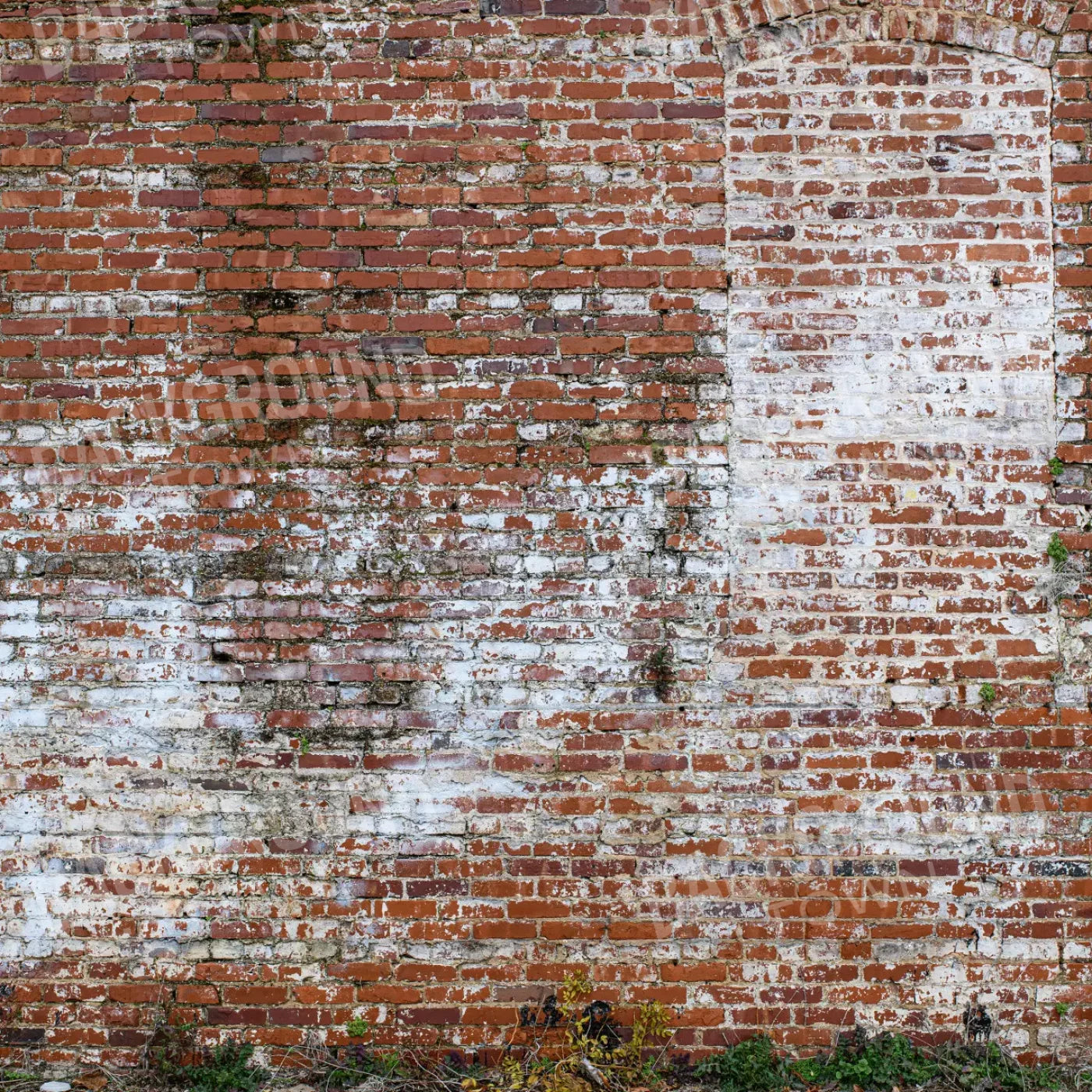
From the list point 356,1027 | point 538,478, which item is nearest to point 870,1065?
point 356,1027

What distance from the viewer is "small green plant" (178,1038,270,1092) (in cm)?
294

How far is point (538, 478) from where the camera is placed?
10.2 ft

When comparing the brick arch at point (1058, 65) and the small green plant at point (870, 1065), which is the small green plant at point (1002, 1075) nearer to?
the small green plant at point (870, 1065)

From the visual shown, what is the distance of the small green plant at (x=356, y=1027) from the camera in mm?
2986

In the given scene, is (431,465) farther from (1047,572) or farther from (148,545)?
(1047,572)

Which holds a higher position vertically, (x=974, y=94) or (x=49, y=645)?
(x=974, y=94)

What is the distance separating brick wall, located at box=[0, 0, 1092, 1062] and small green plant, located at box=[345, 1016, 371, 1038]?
0.30 m

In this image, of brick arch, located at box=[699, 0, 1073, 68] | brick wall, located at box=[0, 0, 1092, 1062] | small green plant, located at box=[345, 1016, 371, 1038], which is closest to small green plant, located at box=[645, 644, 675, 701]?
brick wall, located at box=[0, 0, 1092, 1062]

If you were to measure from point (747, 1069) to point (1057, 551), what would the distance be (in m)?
2.14

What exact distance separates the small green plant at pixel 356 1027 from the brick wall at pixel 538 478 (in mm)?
300

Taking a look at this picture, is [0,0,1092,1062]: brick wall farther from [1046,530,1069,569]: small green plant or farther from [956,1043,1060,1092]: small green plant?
[956,1043,1060,1092]: small green plant

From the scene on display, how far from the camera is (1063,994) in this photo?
3.01m

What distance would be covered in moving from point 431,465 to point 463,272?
722 mm

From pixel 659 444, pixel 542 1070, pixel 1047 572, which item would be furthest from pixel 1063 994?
pixel 659 444
